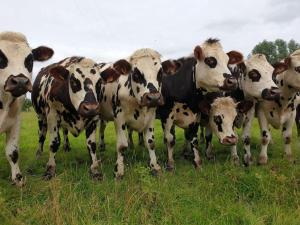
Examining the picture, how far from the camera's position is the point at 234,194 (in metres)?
8.02

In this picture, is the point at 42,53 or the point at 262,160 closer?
the point at 42,53

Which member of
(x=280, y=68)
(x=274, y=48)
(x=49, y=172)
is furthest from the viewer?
(x=274, y=48)

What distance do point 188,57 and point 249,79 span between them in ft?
5.38

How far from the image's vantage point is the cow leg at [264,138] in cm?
1062

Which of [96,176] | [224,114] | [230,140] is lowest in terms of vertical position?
[96,176]

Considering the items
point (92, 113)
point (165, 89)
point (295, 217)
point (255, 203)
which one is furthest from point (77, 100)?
point (295, 217)

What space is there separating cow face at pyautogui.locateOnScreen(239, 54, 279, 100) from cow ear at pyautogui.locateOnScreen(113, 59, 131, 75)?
296cm

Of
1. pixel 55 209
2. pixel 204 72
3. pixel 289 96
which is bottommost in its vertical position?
pixel 55 209

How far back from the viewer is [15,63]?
322 inches

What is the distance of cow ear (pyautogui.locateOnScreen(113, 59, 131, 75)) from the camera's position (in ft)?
31.6

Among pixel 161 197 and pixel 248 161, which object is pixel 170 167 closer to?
pixel 248 161

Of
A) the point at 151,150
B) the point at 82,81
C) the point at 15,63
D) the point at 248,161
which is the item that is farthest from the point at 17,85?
the point at 248,161

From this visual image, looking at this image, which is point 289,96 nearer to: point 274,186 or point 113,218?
point 274,186

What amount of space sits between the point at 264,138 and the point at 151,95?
134 inches
